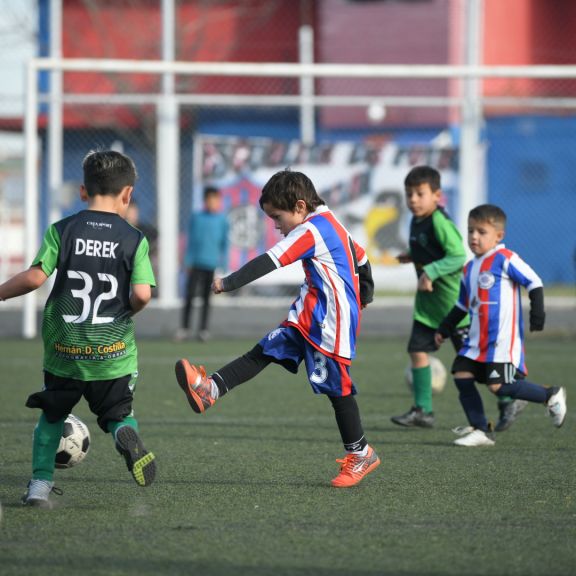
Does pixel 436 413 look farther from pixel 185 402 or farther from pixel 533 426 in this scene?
pixel 185 402

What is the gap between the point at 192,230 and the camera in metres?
13.4

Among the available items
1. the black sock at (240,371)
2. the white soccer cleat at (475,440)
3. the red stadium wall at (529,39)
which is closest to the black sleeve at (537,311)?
the white soccer cleat at (475,440)

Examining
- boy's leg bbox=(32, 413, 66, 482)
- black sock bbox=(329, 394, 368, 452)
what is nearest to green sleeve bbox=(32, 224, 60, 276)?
boy's leg bbox=(32, 413, 66, 482)

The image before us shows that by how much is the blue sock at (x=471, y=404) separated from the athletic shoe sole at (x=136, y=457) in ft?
7.81

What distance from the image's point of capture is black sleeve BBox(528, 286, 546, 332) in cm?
618

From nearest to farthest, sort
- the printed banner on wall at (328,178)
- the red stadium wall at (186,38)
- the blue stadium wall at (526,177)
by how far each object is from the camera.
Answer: the printed banner on wall at (328,178) < the blue stadium wall at (526,177) < the red stadium wall at (186,38)

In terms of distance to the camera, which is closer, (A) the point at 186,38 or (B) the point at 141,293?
(B) the point at 141,293

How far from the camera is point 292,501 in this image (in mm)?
4832

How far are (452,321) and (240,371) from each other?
5.67 feet

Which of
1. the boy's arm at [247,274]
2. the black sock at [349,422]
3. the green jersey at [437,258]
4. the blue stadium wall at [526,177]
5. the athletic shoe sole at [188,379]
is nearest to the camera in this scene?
the boy's arm at [247,274]

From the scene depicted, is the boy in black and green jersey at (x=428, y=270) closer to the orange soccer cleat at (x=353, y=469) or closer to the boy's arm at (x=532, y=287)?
the boy's arm at (x=532, y=287)

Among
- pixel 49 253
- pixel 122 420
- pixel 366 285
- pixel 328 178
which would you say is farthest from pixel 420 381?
pixel 328 178

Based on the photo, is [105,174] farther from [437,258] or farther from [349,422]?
[437,258]

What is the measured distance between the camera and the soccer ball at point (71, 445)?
5180 mm
